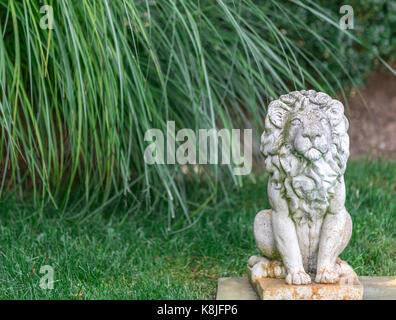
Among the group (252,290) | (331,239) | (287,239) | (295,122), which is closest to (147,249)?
(252,290)

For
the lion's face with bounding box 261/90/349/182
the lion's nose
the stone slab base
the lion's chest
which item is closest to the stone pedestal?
the stone slab base

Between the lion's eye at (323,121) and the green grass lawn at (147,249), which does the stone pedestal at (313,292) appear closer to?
the green grass lawn at (147,249)

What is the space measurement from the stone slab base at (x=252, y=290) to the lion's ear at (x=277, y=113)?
71cm

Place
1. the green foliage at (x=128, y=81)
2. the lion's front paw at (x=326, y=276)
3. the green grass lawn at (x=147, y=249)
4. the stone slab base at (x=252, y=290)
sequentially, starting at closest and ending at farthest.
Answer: the lion's front paw at (x=326, y=276) → the stone slab base at (x=252, y=290) → the green grass lawn at (x=147, y=249) → the green foliage at (x=128, y=81)

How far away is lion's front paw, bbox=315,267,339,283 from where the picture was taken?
219 centimetres

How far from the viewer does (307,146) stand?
2.10 m

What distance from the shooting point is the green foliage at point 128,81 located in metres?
2.81

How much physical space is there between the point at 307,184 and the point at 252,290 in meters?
0.56

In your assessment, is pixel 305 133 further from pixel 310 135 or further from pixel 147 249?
pixel 147 249

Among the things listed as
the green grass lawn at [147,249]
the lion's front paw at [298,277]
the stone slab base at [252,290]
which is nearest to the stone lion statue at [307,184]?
the lion's front paw at [298,277]

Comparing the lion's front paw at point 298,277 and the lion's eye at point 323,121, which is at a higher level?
the lion's eye at point 323,121

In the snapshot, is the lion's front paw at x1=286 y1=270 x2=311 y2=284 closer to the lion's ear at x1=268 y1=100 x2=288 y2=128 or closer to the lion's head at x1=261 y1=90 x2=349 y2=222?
the lion's head at x1=261 y1=90 x2=349 y2=222

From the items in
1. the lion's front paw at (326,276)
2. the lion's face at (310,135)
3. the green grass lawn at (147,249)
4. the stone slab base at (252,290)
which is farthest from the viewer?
the green grass lawn at (147,249)
